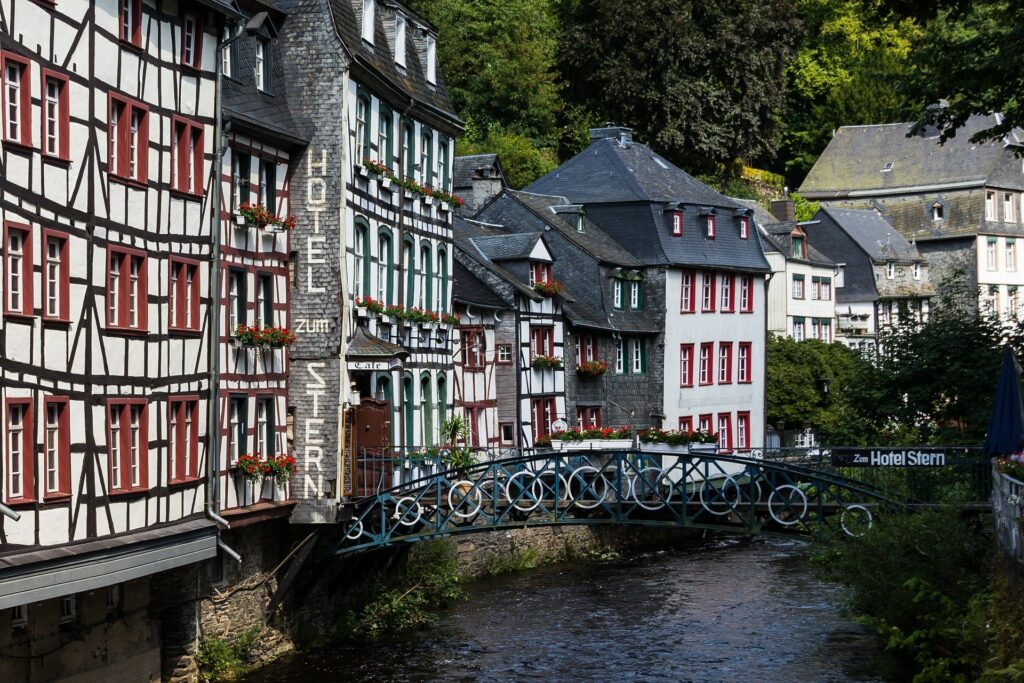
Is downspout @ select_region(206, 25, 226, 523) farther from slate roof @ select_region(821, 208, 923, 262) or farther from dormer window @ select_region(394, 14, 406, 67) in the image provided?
slate roof @ select_region(821, 208, 923, 262)

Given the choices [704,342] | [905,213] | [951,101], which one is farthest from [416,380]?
[905,213]

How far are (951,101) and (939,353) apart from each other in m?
14.6

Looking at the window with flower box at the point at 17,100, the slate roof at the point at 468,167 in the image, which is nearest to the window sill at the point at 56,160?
the window with flower box at the point at 17,100

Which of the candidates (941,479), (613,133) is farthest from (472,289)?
(941,479)

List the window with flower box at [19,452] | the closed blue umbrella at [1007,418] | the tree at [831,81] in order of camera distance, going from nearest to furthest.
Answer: the window with flower box at [19,452], the closed blue umbrella at [1007,418], the tree at [831,81]

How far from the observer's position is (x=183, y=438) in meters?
28.5

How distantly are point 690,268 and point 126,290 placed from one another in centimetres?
3698

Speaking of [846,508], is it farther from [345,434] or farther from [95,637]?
[95,637]

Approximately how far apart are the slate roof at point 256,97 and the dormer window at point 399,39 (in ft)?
16.0

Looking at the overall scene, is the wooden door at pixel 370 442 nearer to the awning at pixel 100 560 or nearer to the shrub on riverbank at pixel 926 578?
Answer: the awning at pixel 100 560

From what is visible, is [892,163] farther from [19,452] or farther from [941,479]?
[19,452]

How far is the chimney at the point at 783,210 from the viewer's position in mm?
78938

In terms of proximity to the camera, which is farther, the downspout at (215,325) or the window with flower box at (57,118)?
the downspout at (215,325)

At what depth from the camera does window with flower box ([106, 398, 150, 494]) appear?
2583 centimetres
